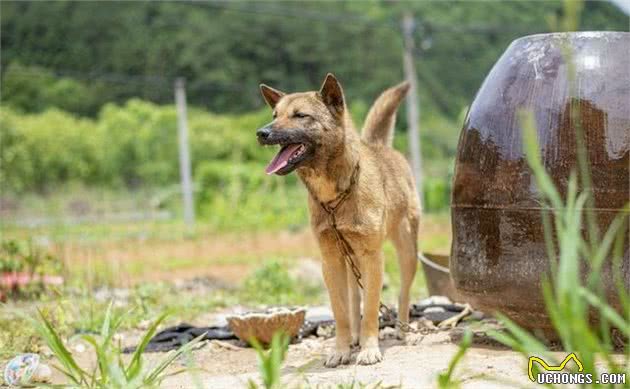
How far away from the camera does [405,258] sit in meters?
7.59

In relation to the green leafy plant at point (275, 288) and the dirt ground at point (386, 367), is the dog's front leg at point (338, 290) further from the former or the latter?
the green leafy plant at point (275, 288)

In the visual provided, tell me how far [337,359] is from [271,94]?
2.00 m

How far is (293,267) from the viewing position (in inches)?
539

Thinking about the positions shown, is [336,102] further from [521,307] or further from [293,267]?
[293,267]

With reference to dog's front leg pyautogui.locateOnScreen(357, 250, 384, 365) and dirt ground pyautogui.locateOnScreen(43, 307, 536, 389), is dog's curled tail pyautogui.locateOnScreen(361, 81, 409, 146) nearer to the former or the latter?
dog's front leg pyautogui.locateOnScreen(357, 250, 384, 365)

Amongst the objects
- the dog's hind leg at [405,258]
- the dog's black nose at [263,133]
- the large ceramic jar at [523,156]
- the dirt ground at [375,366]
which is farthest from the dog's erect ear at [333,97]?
the dirt ground at [375,366]

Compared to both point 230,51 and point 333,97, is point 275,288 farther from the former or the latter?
point 230,51

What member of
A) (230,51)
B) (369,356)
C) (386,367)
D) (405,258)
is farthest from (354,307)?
(230,51)

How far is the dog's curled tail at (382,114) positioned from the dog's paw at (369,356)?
2.15 metres

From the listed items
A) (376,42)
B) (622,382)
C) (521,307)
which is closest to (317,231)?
(521,307)

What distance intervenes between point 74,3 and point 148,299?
44860mm

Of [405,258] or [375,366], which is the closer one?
[375,366]

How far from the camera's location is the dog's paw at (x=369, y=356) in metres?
6.12

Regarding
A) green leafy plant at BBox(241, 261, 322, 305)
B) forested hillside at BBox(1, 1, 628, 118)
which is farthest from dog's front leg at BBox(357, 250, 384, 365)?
forested hillside at BBox(1, 1, 628, 118)
